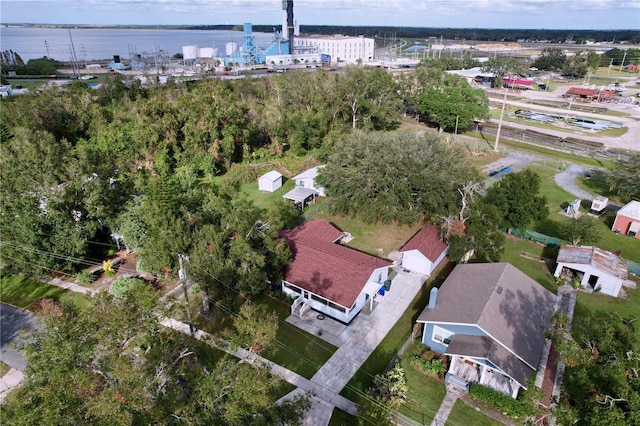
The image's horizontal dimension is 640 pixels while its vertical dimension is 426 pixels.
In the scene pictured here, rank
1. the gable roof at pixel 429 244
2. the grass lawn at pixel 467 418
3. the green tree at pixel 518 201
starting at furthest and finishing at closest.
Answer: the green tree at pixel 518 201 < the gable roof at pixel 429 244 < the grass lawn at pixel 467 418

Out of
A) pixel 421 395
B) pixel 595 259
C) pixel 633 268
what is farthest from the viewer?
pixel 633 268

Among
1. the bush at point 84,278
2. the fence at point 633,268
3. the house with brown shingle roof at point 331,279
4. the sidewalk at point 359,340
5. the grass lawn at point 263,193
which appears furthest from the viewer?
the grass lawn at point 263,193

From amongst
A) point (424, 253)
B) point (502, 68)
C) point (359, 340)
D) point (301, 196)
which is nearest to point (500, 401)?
point (359, 340)

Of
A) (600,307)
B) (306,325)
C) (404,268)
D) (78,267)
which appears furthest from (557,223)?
(78,267)

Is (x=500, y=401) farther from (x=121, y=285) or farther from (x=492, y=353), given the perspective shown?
(x=121, y=285)

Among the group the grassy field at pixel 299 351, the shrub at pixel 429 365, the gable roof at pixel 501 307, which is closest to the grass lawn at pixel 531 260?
the gable roof at pixel 501 307

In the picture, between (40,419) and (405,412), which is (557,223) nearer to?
(405,412)

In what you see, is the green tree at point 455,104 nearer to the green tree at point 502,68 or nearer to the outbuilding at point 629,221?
the outbuilding at point 629,221
